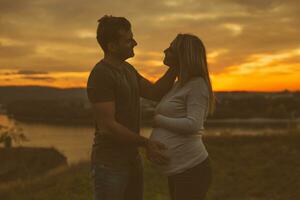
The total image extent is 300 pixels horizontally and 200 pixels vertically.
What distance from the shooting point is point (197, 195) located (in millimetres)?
2746

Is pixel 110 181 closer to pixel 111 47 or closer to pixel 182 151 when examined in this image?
pixel 182 151

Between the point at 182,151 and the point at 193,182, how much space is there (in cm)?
20

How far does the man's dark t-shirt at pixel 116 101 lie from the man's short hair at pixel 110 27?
159 mm

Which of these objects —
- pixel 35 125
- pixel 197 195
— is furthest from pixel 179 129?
pixel 35 125

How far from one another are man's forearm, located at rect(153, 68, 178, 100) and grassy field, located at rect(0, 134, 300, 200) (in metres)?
3.75

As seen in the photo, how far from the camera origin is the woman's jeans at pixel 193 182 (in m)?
2.73

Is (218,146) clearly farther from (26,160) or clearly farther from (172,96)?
(26,160)

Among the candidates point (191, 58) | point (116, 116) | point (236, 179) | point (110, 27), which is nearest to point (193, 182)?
point (116, 116)

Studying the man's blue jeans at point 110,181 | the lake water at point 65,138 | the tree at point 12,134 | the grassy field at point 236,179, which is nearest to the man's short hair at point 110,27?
the man's blue jeans at point 110,181

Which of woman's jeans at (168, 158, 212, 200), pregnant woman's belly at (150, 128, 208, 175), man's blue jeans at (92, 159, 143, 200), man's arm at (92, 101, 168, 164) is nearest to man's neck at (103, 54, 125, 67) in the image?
man's arm at (92, 101, 168, 164)

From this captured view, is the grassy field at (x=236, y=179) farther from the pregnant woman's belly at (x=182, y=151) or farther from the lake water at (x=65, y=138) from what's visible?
the lake water at (x=65, y=138)

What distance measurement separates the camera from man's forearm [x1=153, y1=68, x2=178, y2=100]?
3.06 meters

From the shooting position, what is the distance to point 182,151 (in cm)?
272

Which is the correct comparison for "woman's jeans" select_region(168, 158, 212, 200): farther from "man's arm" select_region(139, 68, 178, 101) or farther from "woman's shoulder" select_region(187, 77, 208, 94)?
"man's arm" select_region(139, 68, 178, 101)
